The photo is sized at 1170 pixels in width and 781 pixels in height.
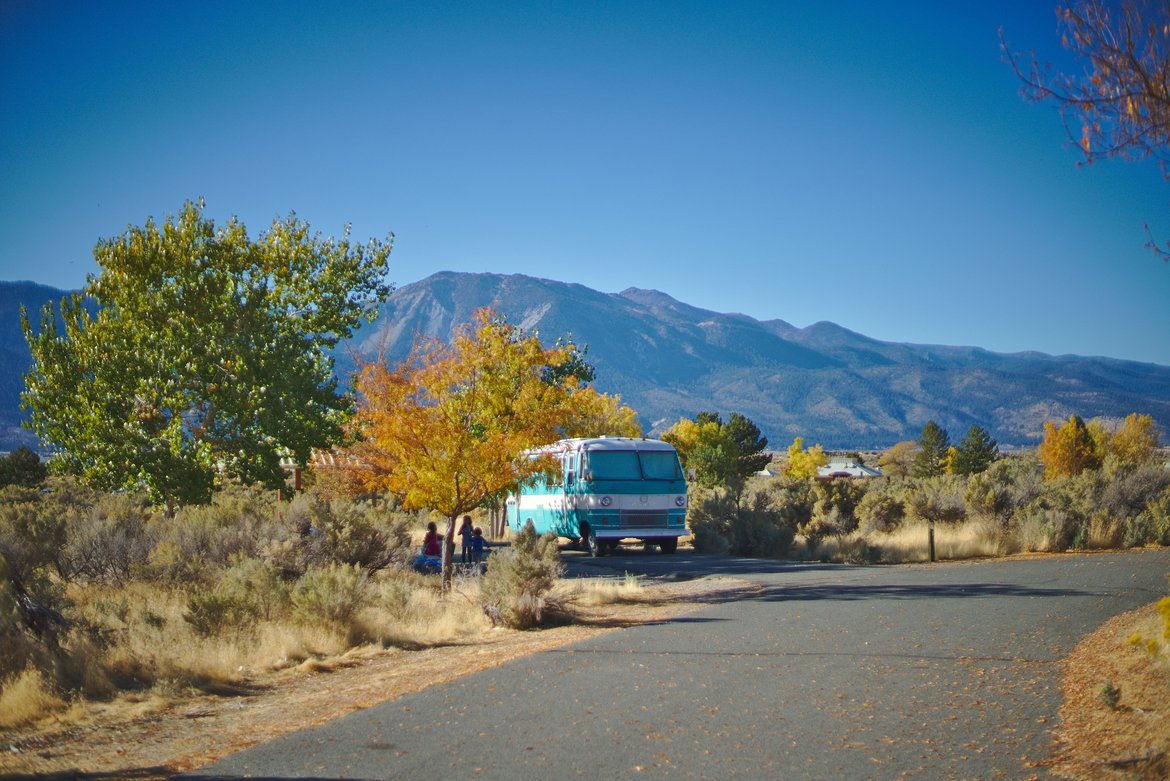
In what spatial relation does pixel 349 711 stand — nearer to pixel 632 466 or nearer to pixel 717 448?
pixel 632 466

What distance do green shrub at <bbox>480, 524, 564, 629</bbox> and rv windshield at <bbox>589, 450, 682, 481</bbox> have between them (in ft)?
32.4

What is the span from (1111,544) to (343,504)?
717 inches

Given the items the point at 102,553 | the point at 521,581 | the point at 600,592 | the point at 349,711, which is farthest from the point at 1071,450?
the point at 349,711

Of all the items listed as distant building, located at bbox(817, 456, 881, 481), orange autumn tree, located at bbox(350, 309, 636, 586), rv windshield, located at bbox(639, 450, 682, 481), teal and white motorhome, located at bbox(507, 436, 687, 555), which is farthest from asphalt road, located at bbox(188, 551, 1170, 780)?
distant building, located at bbox(817, 456, 881, 481)

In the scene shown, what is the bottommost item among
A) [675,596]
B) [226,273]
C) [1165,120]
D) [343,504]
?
[675,596]

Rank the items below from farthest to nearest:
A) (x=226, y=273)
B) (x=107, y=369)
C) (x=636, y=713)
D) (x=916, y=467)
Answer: (x=916, y=467) < (x=226, y=273) < (x=107, y=369) < (x=636, y=713)

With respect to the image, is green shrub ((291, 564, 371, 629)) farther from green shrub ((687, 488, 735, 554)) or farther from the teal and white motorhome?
green shrub ((687, 488, 735, 554))

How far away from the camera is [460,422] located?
17.2m

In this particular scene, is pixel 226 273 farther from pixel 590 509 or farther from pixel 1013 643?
pixel 1013 643

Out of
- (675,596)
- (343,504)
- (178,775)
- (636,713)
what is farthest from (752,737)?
(343,504)

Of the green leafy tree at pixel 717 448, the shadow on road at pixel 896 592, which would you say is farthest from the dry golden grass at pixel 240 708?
the green leafy tree at pixel 717 448

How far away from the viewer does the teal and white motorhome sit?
80.5ft

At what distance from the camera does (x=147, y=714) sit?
8.41 m

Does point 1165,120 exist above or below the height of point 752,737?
above
